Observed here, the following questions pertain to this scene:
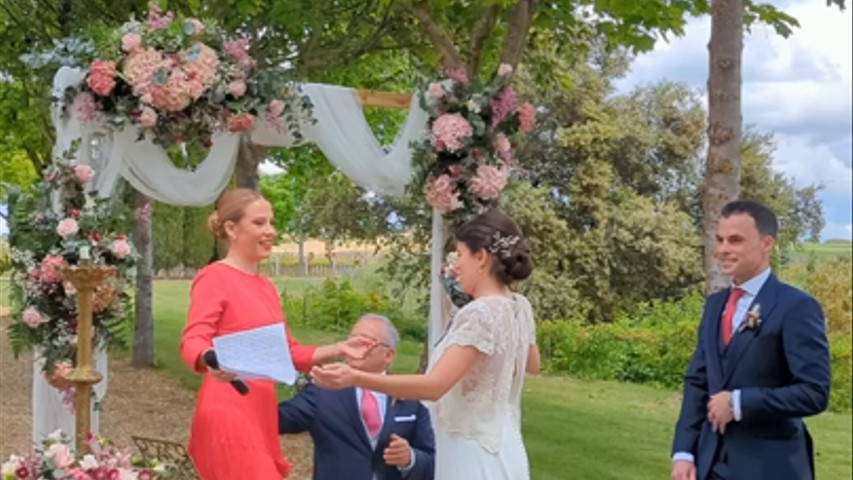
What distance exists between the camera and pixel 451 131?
6.84m

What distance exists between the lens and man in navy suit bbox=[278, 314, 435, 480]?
133 inches

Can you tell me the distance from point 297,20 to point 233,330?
644cm

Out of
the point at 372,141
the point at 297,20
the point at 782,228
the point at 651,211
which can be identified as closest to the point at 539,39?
the point at 297,20

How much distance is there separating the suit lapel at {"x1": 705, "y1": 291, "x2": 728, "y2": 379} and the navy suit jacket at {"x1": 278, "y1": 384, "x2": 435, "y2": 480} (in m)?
0.98

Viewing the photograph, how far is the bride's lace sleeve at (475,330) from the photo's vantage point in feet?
9.87

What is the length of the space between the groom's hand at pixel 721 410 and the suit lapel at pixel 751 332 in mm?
83

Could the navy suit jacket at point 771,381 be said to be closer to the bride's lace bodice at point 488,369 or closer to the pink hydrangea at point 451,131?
the bride's lace bodice at point 488,369

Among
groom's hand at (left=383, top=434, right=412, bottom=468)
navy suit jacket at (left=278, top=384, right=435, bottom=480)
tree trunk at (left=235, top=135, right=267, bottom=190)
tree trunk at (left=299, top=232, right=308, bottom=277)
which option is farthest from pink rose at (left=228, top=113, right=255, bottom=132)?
tree trunk at (left=299, top=232, right=308, bottom=277)

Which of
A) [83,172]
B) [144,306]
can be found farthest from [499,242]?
[144,306]

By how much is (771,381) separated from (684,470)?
0.44m

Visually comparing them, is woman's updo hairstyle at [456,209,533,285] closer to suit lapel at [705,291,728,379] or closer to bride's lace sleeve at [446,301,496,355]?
bride's lace sleeve at [446,301,496,355]

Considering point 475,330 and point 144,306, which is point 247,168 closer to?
point 144,306

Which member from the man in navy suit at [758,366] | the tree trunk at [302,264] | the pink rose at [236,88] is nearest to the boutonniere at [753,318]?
the man in navy suit at [758,366]

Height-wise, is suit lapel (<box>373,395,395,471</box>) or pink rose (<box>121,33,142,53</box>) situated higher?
pink rose (<box>121,33,142,53</box>)
